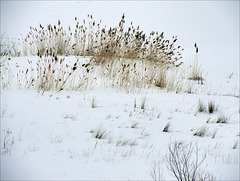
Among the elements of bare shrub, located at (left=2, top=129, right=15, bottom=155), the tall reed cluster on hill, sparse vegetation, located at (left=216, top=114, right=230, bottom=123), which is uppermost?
the tall reed cluster on hill

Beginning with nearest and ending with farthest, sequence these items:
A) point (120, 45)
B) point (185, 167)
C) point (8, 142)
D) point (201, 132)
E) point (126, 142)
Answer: point (185, 167)
point (8, 142)
point (126, 142)
point (201, 132)
point (120, 45)

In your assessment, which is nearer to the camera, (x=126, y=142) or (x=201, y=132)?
(x=126, y=142)

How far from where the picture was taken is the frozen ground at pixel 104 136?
1.63 metres

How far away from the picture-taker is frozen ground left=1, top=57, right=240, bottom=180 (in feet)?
5.36

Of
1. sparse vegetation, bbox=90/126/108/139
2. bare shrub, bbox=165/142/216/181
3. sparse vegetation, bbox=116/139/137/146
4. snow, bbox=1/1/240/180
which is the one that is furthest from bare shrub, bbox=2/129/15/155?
bare shrub, bbox=165/142/216/181

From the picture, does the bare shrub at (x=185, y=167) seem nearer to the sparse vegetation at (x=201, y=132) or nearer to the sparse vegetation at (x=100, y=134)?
the sparse vegetation at (x=201, y=132)

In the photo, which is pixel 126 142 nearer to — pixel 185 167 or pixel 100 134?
pixel 100 134

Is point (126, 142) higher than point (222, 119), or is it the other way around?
point (222, 119)

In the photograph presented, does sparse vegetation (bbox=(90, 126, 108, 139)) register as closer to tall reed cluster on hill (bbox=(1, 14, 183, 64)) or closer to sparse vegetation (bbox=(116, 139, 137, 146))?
sparse vegetation (bbox=(116, 139, 137, 146))

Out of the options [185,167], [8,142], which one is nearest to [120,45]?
[8,142]

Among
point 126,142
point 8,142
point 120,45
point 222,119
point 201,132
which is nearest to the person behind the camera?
point 8,142

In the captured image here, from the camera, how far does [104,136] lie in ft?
7.30

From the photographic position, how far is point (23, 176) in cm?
148

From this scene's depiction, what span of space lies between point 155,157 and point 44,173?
0.99 m
